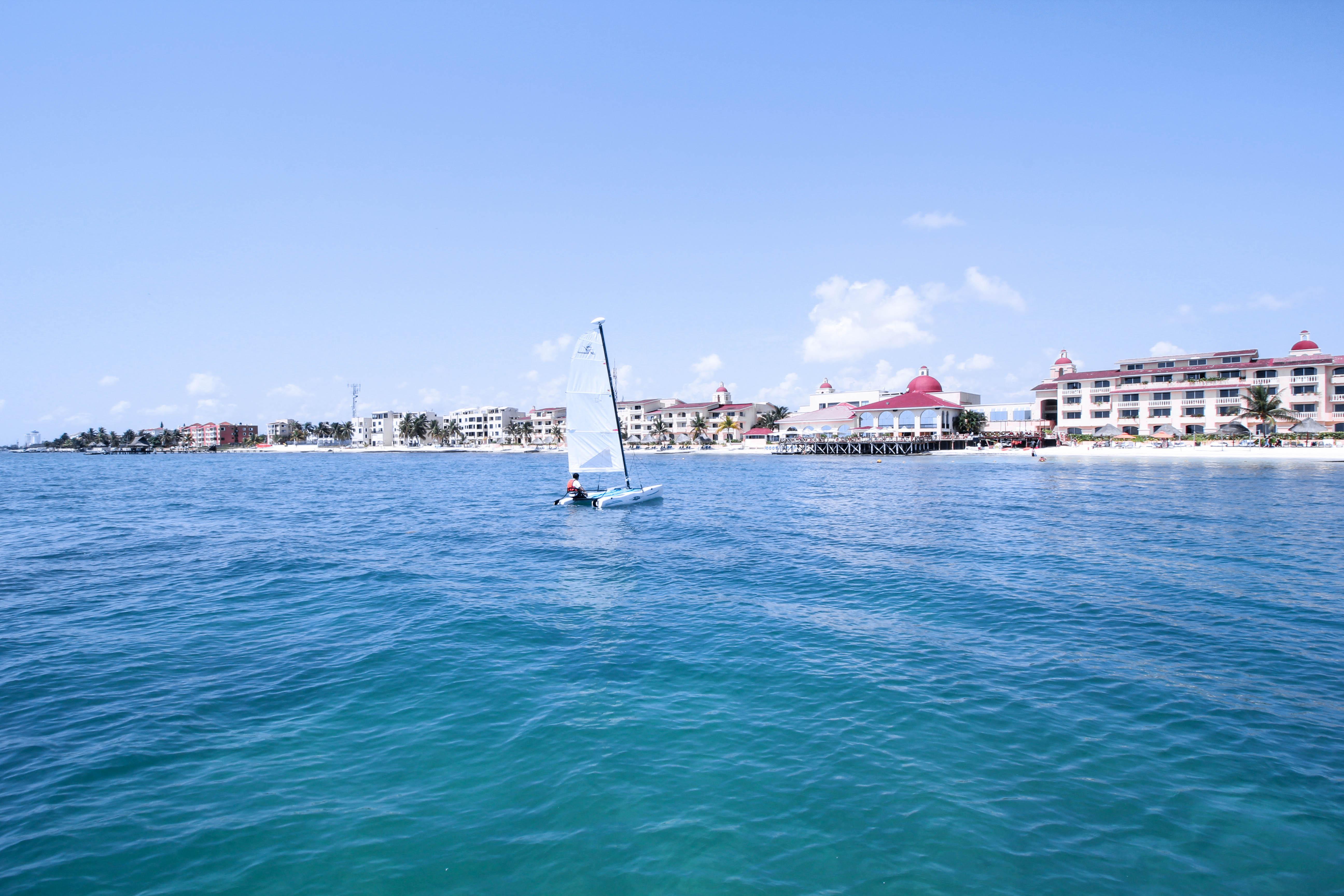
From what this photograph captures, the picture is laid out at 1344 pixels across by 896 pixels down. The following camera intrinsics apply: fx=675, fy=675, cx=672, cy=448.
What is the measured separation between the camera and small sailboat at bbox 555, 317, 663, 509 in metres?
41.1

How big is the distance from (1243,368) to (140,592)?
13620 centimetres

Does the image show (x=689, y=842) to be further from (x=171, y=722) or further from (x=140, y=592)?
(x=140, y=592)

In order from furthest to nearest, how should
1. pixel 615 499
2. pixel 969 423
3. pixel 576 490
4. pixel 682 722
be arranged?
pixel 969 423 < pixel 576 490 < pixel 615 499 < pixel 682 722

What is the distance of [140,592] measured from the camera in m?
23.4

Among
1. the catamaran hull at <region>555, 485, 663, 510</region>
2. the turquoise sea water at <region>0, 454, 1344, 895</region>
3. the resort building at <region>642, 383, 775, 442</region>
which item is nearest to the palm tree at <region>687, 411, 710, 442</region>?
the resort building at <region>642, 383, 775, 442</region>

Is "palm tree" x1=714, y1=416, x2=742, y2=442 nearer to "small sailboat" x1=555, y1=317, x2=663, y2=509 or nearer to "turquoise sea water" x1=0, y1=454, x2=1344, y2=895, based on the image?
"small sailboat" x1=555, y1=317, x2=663, y2=509

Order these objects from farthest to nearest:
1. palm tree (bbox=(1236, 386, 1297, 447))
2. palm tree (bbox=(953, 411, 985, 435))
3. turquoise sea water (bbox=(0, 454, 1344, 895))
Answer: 1. palm tree (bbox=(953, 411, 985, 435))
2. palm tree (bbox=(1236, 386, 1297, 447))
3. turquoise sea water (bbox=(0, 454, 1344, 895))

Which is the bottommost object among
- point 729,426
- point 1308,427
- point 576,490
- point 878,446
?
point 576,490

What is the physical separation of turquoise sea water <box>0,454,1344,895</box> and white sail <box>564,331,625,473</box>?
14710 millimetres

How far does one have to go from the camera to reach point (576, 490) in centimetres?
4734

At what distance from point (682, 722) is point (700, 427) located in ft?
583

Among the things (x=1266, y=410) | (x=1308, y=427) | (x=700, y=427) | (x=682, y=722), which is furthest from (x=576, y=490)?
(x=700, y=427)

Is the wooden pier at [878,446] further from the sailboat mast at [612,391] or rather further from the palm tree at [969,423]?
the sailboat mast at [612,391]

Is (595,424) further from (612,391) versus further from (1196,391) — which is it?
(1196,391)
